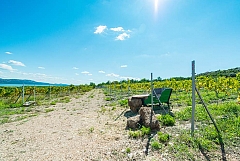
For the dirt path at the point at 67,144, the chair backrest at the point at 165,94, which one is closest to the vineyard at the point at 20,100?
the dirt path at the point at 67,144

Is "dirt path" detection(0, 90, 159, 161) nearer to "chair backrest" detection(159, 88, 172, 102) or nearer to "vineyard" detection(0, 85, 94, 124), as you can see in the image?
"chair backrest" detection(159, 88, 172, 102)

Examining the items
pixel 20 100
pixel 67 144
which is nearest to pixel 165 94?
pixel 67 144

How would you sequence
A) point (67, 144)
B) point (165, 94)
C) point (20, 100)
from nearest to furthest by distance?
point (67, 144) < point (165, 94) < point (20, 100)

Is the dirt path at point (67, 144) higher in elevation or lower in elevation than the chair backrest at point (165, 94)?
lower

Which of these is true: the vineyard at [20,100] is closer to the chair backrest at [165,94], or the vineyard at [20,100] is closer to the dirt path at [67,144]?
the dirt path at [67,144]

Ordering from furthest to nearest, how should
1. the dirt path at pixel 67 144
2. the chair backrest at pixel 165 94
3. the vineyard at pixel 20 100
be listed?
1. the vineyard at pixel 20 100
2. the chair backrest at pixel 165 94
3. the dirt path at pixel 67 144

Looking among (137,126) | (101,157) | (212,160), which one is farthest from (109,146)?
(212,160)

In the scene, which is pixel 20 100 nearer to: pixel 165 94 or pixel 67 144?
pixel 67 144

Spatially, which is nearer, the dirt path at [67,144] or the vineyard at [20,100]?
the dirt path at [67,144]

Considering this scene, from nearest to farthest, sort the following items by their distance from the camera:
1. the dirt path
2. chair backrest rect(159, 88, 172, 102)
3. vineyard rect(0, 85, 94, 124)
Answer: the dirt path
chair backrest rect(159, 88, 172, 102)
vineyard rect(0, 85, 94, 124)

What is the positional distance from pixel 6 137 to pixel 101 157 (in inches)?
168

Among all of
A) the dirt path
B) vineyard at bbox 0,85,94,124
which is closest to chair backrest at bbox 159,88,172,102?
the dirt path

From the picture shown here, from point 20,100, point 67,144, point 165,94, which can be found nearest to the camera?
point 67,144

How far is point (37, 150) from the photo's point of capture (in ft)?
13.3
